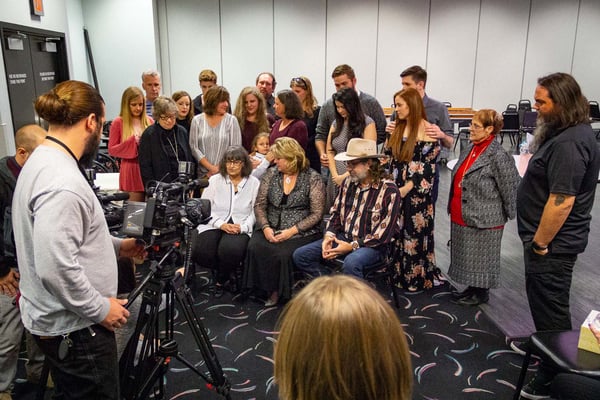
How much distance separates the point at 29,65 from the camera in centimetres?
513

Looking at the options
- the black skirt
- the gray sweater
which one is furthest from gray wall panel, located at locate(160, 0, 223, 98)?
the gray sweater

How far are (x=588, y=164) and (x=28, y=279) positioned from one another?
2269 millimetres

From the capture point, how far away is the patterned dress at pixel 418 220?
3262mm

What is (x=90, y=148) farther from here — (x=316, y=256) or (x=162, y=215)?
(x=316, y=256)

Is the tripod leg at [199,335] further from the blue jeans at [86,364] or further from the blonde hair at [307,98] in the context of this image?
the blonde hair at [307,98]

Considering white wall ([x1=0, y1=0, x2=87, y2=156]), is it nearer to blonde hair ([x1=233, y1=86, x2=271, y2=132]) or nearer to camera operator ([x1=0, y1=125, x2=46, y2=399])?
blonde hair ([x1=233, y1=86, x2=271, y2=132])

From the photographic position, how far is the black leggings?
10.9 ft

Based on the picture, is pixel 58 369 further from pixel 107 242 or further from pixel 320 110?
pixel 320 110

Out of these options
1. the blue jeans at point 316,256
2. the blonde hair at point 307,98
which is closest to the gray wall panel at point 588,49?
the blonde hair at point 307,98

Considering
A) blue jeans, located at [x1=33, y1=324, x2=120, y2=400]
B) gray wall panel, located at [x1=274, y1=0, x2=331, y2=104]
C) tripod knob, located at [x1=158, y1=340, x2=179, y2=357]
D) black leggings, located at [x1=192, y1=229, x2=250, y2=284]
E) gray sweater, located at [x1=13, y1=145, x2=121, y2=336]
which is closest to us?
gray sweater, located at [x1=13, y1=145, x2=121, y2=336]

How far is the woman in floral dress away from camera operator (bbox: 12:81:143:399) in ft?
7.18

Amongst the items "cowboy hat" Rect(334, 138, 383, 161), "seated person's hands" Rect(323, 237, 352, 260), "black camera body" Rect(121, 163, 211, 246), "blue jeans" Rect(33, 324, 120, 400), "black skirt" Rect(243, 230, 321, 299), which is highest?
"cowboy hat" Rect(334, 138, 383, 161)

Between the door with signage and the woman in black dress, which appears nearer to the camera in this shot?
the woman in black dress

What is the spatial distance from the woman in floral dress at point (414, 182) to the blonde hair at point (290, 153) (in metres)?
0.63
